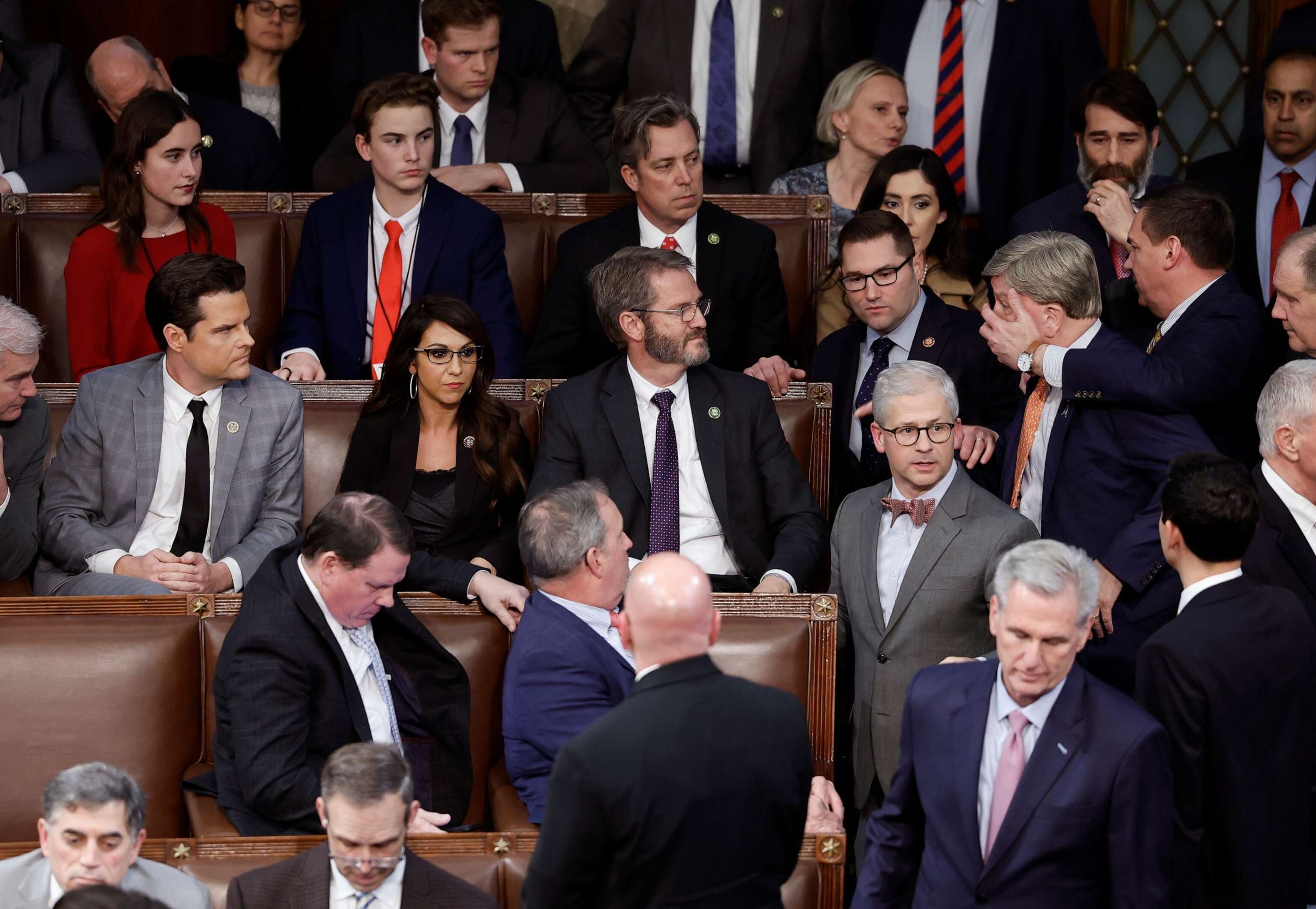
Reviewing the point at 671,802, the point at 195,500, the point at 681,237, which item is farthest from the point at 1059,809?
the point at 681,237

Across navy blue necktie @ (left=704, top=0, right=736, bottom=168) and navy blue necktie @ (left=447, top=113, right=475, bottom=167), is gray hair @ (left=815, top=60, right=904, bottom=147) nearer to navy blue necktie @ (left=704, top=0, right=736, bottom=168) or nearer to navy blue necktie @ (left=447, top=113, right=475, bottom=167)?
navy blue necktie @ (left=704, top=0, right=736, bottom=168)

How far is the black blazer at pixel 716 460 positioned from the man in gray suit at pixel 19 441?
1107 millimetres

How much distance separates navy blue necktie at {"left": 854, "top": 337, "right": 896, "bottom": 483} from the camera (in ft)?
13.3

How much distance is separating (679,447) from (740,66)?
189cm

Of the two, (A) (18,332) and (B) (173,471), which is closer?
(A) (18,332)

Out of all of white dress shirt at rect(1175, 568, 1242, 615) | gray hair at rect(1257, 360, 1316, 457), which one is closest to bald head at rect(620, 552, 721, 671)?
white dress shirt at rect(1175, 568, 1242, 615)

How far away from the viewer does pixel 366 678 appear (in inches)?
123

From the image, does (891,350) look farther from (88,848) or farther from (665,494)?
(88,848)

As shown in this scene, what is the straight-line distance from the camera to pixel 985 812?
8.58ft

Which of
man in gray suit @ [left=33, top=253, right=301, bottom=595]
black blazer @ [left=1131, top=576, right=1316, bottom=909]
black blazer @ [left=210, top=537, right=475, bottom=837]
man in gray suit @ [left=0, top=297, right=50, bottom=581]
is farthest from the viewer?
man in gray suit @ [left=33, top=253, right=301, bottom=595]

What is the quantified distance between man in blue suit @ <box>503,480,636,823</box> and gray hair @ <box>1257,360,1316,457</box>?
1.27 metres

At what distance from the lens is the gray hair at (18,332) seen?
358 cm

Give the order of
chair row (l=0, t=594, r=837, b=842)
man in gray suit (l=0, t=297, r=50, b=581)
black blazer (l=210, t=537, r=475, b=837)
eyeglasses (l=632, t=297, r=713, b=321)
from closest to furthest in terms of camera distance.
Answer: black blazer (l=210, t=537, r=475, b=837), chair row (l=0, t=594, r=837, b=842), man in gray suit (l=0, t=297, r=50, b=581), eyeglasses (l=632, t=297, r=713, b=321)

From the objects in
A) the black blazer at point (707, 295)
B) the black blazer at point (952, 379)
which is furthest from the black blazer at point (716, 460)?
the black blazer at point (707, 295)
